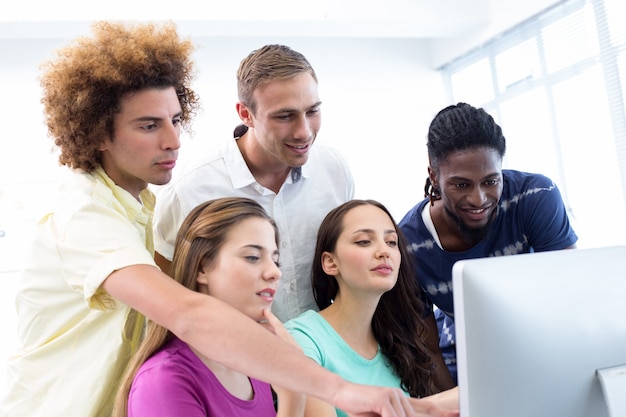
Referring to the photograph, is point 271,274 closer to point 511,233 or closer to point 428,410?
point 428,410

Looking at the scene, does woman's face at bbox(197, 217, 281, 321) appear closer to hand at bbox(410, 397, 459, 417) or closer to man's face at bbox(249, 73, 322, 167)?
man's face at bbox(249, 73, 322, 167)

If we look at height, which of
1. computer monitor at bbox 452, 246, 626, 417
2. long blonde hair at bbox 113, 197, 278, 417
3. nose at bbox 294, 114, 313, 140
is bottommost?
computer monitor at bbox 452, 246, 626, 417

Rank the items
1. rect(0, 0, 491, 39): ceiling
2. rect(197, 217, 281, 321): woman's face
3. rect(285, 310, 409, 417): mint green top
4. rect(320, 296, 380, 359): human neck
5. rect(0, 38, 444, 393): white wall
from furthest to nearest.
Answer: rect(0, 38, 444, 393): white wall, rect(0, 0, 491, 39): ceiling, rect(320, 296, 380, 359): human neck, rect(285, 310, 409, 417): mint green top, rect(197, 217, 281, 321): woman's face

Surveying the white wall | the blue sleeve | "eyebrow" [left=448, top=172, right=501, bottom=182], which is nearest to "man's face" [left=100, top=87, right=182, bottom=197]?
"eyebrow" [left=448, top=172, right=501, bottom=182]

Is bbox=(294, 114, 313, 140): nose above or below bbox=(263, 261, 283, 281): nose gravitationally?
above

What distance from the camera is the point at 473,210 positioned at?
2002 millimetres

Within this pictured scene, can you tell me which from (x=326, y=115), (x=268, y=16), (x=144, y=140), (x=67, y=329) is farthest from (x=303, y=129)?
(x=326, y=115)

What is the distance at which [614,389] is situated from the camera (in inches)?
38.1

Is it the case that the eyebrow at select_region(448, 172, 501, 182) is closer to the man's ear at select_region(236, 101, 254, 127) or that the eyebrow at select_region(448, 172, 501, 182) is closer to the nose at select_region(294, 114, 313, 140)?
the nose at select_region(294, 114, 313, 140)

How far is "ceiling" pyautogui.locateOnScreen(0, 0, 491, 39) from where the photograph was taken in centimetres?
508

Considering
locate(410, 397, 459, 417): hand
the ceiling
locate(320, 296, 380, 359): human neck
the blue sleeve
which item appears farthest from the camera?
the ceiling

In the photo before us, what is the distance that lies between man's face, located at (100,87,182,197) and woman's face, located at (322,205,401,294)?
648 mm

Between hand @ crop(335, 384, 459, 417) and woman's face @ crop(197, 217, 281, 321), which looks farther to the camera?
woman's face @ crop(197, 217, 281, 321)

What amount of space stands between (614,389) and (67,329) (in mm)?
1016
